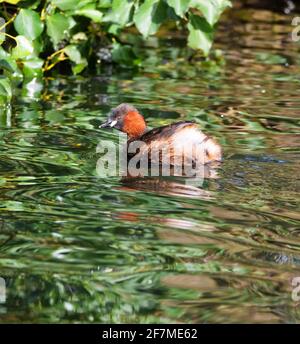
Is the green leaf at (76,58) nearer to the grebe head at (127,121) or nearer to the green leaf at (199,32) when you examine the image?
the green leaf at (199,32)

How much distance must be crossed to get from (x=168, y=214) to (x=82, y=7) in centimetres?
431

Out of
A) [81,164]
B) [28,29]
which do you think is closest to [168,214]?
[81,164]

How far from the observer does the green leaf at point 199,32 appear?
9.82 metres

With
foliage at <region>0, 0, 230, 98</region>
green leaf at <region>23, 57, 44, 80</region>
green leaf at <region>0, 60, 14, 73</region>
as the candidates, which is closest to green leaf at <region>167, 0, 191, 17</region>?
foliage at <region>0, 0, 230, 98</region>

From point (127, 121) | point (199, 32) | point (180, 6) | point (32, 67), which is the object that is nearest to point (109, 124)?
point (127, 121)

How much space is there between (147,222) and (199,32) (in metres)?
4.49

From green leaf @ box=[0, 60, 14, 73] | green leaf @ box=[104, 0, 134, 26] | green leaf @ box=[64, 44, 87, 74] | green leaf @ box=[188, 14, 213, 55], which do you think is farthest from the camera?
green leaf @ box=[64, 44, 87, 74]

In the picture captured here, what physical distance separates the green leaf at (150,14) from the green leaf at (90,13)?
62 centimetres

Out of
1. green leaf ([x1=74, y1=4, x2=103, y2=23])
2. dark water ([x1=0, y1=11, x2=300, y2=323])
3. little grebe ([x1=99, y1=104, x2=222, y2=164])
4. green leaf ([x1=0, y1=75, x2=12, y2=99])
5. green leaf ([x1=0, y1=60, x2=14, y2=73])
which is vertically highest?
green leaf ([x1=74, y1=4, x2=103, y2=23])

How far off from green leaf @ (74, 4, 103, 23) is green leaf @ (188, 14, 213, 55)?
94cm

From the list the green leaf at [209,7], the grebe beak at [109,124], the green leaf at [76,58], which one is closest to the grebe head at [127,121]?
the grebe beak at [109,124]

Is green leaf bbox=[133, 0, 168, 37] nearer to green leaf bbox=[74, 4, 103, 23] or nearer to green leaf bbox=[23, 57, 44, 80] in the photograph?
green leaf bbox=[74, 4, 103, 23]

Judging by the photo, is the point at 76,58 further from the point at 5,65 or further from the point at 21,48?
the point at 5,65

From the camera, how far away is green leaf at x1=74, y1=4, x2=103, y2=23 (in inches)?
379
